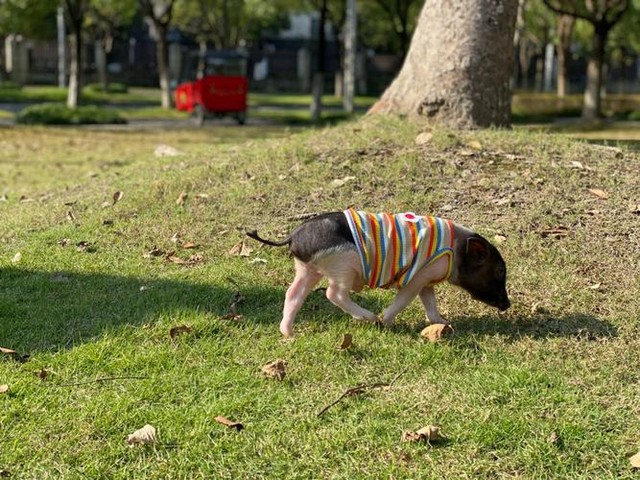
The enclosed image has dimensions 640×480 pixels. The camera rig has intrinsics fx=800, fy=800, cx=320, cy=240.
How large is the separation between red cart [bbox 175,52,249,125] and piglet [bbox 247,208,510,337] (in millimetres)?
16360

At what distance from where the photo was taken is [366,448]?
3160 mm

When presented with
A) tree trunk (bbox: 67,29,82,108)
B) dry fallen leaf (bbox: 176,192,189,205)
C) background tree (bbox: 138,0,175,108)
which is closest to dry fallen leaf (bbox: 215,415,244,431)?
dry fallen leaf (bbox: 176,192,189,205)

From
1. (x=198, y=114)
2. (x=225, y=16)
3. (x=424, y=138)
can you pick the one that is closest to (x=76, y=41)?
(x=198, y=114)

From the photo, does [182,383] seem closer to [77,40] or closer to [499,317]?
[499,317]

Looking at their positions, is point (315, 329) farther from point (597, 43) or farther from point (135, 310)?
point (597, 43)

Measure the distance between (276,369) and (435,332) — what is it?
2.98 ft

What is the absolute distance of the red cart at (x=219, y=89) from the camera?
787 inches

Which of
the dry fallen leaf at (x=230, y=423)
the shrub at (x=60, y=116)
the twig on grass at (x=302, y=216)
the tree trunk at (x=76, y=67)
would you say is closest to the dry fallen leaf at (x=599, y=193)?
the twig on grass at (x=302, y=216)

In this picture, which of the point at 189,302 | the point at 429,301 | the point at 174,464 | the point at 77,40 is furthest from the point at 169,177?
the point at 77,40

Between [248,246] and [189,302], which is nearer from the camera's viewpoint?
[189,302]

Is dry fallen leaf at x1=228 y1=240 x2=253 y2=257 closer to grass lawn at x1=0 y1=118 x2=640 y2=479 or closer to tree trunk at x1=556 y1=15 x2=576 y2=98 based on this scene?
grass lawn at x1=0 y1=118 x2=640 y2=479

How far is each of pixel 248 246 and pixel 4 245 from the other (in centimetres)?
191

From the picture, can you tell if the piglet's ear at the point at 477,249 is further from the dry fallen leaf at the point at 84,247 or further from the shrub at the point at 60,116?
the shrub at the point at 60,116

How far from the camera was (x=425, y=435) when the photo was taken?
322cm
